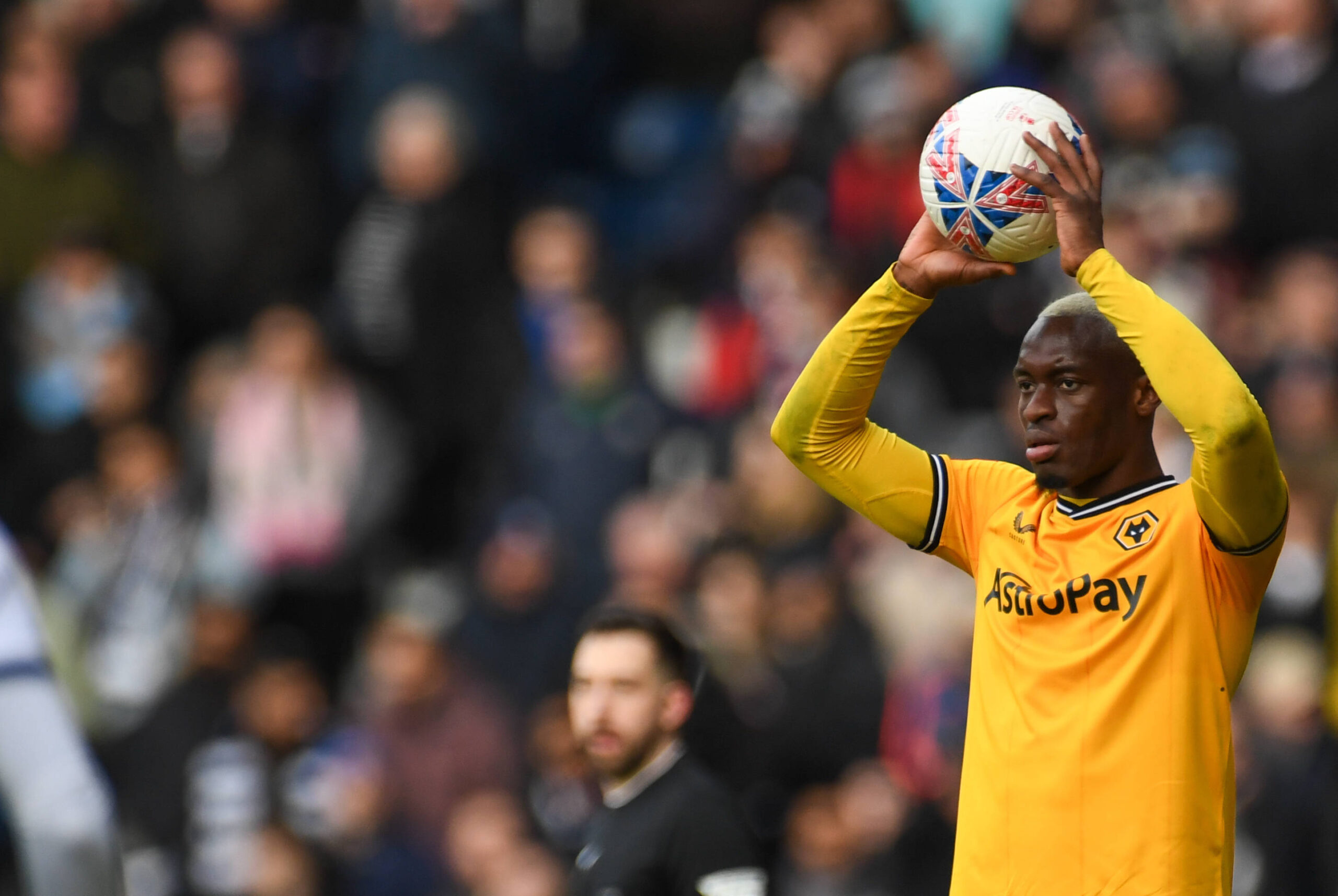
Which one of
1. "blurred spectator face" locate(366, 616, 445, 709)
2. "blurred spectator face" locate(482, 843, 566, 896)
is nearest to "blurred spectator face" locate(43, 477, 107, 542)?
"blurred spectator face" locate(366, 616, 445, 709)

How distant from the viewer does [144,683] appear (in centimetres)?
1039

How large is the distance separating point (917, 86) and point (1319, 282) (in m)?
2.46

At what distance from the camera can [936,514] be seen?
4402 millimetres

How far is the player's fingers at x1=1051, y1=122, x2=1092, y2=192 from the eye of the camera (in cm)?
396

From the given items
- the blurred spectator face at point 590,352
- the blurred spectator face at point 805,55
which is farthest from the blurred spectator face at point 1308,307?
the blurred spectator face at point 590,352

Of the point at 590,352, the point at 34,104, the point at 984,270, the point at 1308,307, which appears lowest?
the point at 1308,307

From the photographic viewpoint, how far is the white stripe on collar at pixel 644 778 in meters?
5.06

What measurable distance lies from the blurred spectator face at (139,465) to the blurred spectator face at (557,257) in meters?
2.25

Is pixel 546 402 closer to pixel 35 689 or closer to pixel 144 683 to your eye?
pixel 144 683

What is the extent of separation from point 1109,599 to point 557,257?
276 inches

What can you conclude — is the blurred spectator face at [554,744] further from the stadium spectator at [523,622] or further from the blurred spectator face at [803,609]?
the blurred spectator face at [803,609]

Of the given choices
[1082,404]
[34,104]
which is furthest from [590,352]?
[1082,404]

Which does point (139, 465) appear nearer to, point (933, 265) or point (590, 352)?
point (590, 352)

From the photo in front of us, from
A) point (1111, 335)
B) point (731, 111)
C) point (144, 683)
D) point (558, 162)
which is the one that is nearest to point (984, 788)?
point (1111, 335)
